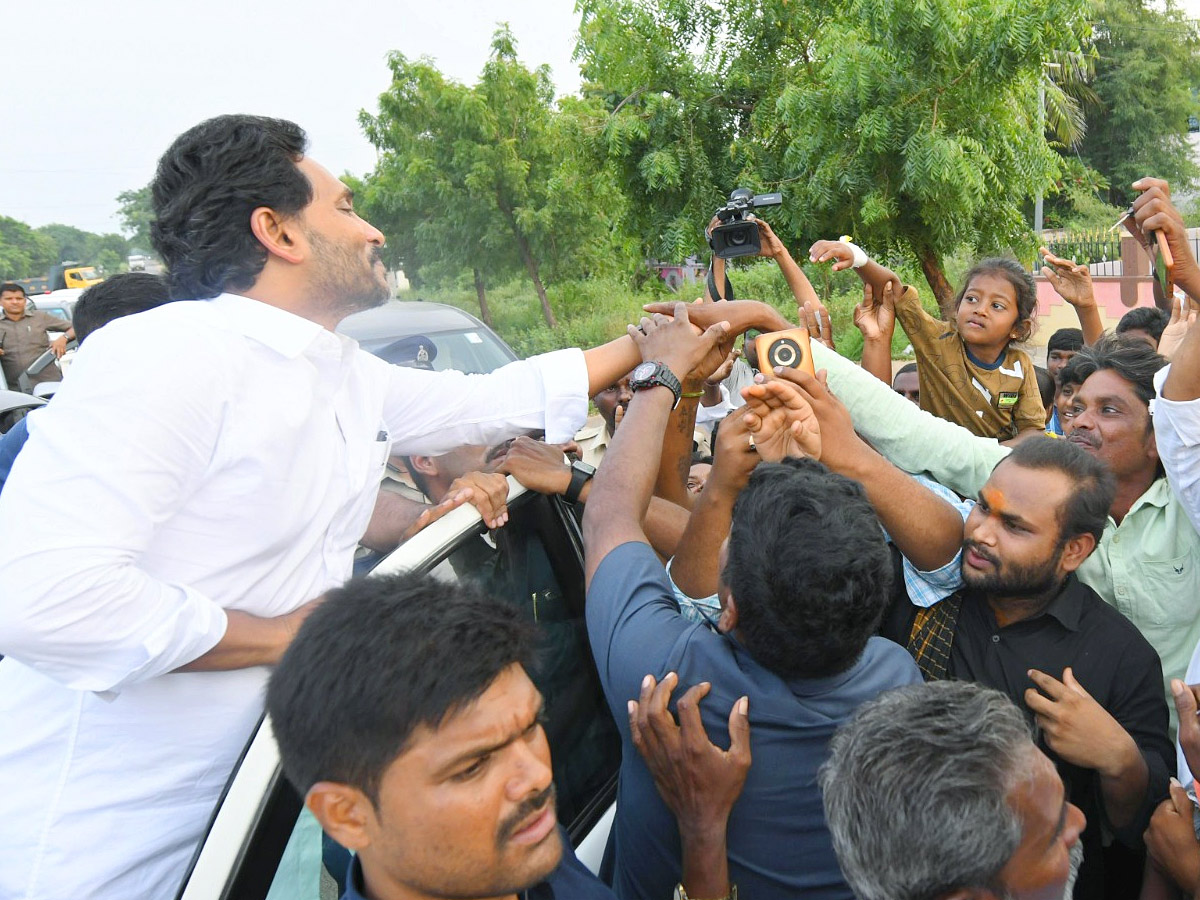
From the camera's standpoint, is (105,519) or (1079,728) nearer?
(105,519)

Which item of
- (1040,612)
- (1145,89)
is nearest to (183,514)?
(1040,612)

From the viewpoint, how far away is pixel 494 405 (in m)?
2.22

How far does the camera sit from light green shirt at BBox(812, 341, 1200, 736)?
227cm

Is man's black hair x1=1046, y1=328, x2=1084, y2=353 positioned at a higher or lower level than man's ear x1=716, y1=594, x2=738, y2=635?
lower

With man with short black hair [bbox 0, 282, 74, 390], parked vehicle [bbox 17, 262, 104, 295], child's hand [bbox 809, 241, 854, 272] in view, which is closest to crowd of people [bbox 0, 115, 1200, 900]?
child's hand [bbox 809, 241, 854, 272]

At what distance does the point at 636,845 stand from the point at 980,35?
6.09 metres

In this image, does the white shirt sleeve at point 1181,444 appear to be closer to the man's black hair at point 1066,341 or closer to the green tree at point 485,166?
the man's black hair at point 1066,341

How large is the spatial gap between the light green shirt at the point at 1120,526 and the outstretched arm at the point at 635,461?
39cm

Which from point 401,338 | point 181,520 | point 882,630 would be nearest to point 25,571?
point 181,520

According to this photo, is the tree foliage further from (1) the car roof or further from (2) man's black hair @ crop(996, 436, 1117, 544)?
(2) man's black hair @ crop(996, 436, 1117, 544)

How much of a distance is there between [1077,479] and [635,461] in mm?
1012

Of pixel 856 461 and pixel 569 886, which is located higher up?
pixel 856 461

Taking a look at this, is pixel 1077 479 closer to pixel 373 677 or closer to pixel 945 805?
pixel 945 805

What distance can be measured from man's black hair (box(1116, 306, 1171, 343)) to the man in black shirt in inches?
86.6
